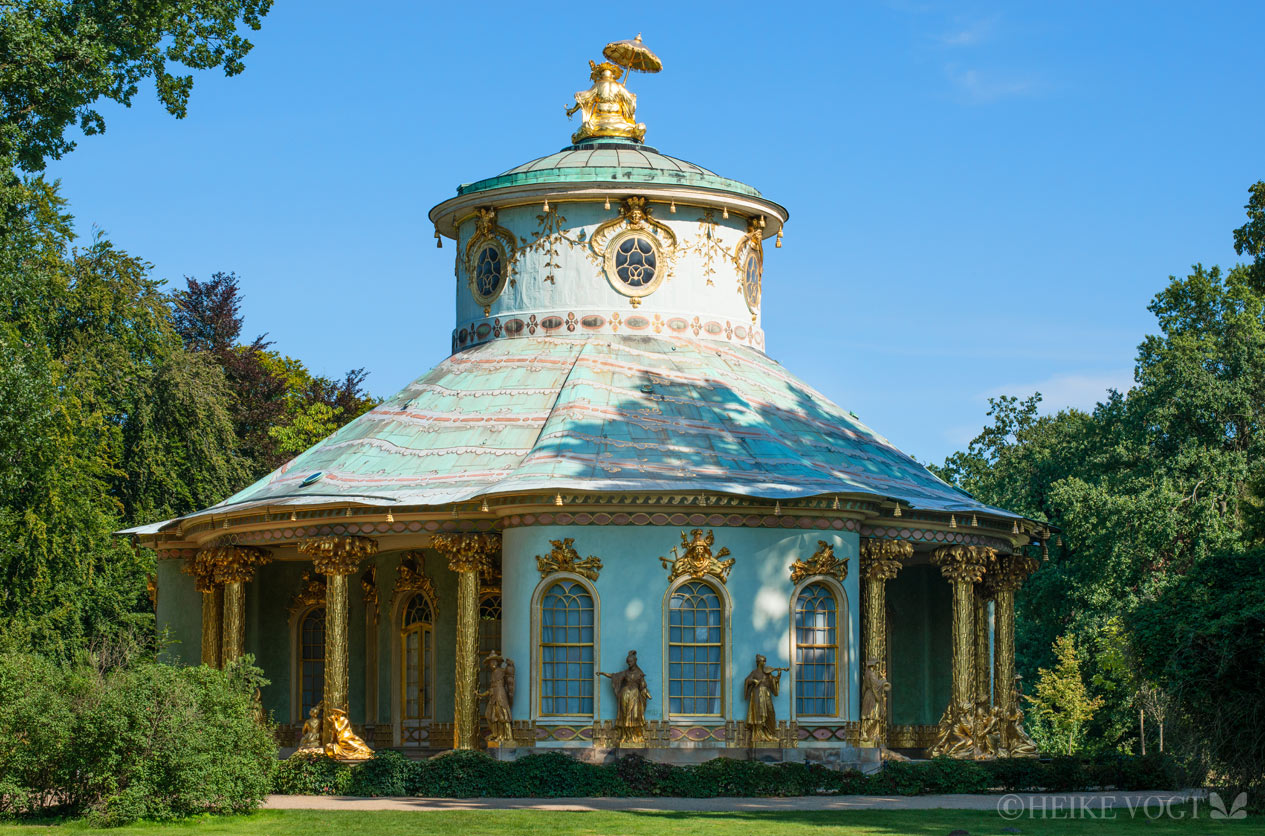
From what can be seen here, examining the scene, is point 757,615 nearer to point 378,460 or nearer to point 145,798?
point 378,460

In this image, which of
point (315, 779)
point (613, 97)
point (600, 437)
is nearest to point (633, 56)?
point (613, 97)

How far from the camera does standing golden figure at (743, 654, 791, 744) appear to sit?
82.3 feet

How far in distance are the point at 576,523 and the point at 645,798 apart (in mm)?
4519

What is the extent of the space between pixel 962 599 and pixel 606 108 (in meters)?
12.5

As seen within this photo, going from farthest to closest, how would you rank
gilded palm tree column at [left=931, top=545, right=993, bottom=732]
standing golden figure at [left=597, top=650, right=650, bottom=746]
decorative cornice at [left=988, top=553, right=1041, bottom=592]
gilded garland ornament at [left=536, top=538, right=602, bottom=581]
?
decorative cornice at [left=988, top=553, right=1041, bottom=592]
gilded palm tree column at [left=931, top=545, right=993, bottom=732]
gilded garland ornament at [left=536, top=538, right=602, bottom=581]
standing golden figure at [left=597, top=650, right=650, bottom=746]

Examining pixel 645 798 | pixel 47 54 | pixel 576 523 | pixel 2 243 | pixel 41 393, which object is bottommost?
pixel 645 798

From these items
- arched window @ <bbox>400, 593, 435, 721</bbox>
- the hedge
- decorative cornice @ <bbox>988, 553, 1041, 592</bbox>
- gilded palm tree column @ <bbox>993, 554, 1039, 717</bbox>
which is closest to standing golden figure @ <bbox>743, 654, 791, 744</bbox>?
the hedge

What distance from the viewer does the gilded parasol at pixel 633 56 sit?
34.0m

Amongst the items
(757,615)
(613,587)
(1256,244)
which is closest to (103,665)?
(613,587)

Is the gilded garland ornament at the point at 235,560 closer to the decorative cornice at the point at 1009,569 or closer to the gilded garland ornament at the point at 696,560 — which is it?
the gilded garland ornament at the point at 696,560

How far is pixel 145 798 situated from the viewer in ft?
61.7

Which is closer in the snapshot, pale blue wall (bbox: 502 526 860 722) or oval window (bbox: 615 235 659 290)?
pale blue wall (bbox: 502 526 860 722)

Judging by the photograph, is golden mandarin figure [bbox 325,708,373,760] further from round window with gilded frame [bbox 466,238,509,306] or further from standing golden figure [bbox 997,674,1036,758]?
standing golden figure [bbox 997,674,1036,758]

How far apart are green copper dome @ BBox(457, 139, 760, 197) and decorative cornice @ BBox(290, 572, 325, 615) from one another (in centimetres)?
769
